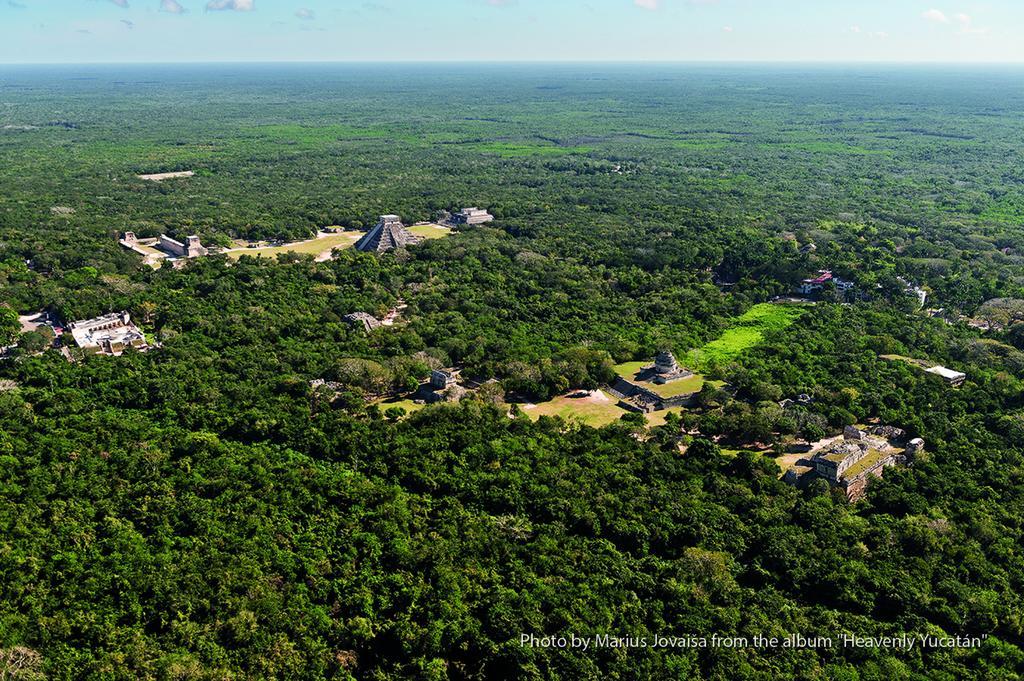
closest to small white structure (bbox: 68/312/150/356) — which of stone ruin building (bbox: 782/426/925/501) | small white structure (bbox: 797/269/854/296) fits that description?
stone ruin building (bbox: 782/426/925/501)

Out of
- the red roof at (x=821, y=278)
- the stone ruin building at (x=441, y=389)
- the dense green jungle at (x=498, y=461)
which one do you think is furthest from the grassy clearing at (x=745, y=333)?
the stone ruin building at (x=441, y=389)

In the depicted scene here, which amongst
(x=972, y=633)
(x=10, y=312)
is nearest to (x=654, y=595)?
(x=972, y=633)

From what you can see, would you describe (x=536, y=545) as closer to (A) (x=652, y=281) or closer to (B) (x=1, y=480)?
(B) (x=1, y=480)

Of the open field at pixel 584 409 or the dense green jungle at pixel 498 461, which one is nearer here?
the dense green jungle at pixel 498 461

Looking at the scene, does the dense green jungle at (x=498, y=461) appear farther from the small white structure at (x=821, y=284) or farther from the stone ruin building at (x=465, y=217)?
the stone ruin building at (x=465, y=217)

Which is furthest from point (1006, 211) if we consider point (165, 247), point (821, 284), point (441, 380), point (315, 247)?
point (165, 247)

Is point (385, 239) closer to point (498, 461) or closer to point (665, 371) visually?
point (665, 371)
